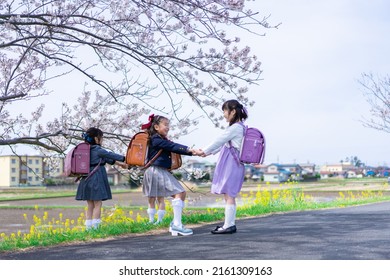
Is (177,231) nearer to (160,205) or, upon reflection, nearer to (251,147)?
(160,205)

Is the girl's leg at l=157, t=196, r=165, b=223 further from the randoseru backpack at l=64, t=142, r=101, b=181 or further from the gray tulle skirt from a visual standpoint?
the randoseru backpack at l=64, t=142, r=101, b=181

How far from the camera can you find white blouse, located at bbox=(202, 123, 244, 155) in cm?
737

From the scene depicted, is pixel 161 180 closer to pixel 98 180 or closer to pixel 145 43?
pixel 98 180

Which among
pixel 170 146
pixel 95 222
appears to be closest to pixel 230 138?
pixel 170 146

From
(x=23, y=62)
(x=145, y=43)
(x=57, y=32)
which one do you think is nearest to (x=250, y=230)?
(x=145, y=43)

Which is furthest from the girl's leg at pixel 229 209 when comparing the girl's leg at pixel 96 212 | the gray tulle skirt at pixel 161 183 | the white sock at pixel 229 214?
the girl's leg at pixel 96 212

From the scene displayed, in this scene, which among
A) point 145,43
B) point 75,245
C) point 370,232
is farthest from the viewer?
point 145,43

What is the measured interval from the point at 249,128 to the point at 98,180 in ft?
7.87

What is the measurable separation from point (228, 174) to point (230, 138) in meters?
0.48

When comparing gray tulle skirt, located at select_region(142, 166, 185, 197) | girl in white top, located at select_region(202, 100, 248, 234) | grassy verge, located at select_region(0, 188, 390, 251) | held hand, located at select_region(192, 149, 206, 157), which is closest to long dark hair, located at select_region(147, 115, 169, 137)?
gray tulle skirt, located at select_region(142, 166, 185, 197)

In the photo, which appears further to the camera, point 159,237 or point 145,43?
point 145,43

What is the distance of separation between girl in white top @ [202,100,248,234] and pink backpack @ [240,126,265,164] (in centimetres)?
9

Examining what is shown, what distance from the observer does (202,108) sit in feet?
28.8

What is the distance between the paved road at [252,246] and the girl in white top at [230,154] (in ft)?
2.05
